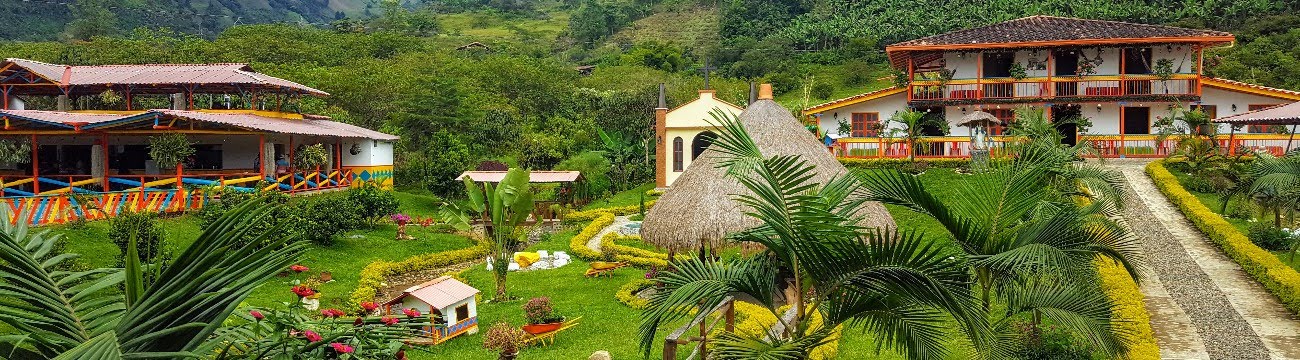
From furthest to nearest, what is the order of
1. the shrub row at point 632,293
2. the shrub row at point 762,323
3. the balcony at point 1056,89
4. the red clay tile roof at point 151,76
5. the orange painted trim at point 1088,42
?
the balcony at point 1056,89 → the orange painted trim at point 1088,42 → the red clay tile roof at point 151,76 → the shrub row at point 632,293 → the shrub row at point 762,323

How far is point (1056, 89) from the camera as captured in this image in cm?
2727

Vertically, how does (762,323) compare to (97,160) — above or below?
below

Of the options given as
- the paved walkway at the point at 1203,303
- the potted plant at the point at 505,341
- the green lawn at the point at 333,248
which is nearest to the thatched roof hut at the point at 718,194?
the potted plant at the point at 505,341

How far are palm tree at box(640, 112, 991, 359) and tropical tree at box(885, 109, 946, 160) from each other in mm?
17672

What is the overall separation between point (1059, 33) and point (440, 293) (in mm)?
21514

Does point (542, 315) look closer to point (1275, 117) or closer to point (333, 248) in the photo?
point (333, 248)

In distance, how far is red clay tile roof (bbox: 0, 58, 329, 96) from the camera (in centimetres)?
2591

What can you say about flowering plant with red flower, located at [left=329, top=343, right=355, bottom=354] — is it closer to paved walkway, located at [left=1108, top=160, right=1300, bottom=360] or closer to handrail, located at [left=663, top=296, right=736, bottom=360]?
handrail, located at [left=663, top=296, right=736, bottom=360]

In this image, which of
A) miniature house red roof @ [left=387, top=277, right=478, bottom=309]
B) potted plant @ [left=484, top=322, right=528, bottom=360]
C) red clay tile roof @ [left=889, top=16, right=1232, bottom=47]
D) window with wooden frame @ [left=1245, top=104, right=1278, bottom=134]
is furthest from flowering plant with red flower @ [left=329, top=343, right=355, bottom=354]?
window with wooden frame @ [left=1245, top=104, right=1278, bottom=134]

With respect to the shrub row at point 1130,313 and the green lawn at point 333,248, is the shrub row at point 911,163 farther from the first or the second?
the green lawn at point 333,248

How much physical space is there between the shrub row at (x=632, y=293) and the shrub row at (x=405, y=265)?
2902 mm

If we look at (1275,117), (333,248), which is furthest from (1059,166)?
(333,248)

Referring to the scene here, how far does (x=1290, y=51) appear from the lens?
42.5 metres

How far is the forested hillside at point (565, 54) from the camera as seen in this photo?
36.3 meters
